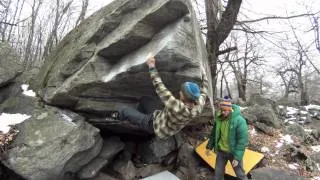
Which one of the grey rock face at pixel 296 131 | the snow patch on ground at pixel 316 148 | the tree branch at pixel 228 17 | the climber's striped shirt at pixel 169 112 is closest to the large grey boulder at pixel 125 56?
the climber's striped shirt at pixel 169 112

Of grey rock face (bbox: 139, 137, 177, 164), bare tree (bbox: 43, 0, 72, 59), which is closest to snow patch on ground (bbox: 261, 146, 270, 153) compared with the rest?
grey rock face (bbox: 139, 137, 177, 164)

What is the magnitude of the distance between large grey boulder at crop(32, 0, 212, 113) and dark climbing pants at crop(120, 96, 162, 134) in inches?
9.5

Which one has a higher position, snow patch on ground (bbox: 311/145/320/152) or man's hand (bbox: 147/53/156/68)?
man's hand (bbox: 147/53/156/68)

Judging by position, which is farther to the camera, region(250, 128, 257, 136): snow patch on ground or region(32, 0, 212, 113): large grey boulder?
region(250, 128, 257, 136): snow patch on ground

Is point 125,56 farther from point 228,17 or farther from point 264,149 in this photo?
point 264,149

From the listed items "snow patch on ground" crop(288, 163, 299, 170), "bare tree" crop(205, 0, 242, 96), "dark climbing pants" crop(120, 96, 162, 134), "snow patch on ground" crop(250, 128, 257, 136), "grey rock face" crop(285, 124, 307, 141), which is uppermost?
"bare tree" crop(205, 0, 242, 96)

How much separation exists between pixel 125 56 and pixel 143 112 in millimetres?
1277

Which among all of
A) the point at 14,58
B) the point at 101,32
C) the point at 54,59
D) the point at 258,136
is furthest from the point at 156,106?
the point at 258,136

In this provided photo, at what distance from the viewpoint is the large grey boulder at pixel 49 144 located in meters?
6.47

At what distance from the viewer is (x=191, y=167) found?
A: 28.2 feet

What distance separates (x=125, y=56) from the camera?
24.4 feet

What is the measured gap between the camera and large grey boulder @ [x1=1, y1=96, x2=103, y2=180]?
6.47 meters

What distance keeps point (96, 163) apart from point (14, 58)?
3.64 m

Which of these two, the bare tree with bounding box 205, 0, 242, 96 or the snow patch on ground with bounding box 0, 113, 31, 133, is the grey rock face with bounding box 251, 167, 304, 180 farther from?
the snow patch on ground with bounding box 0, 113, 31, 133
